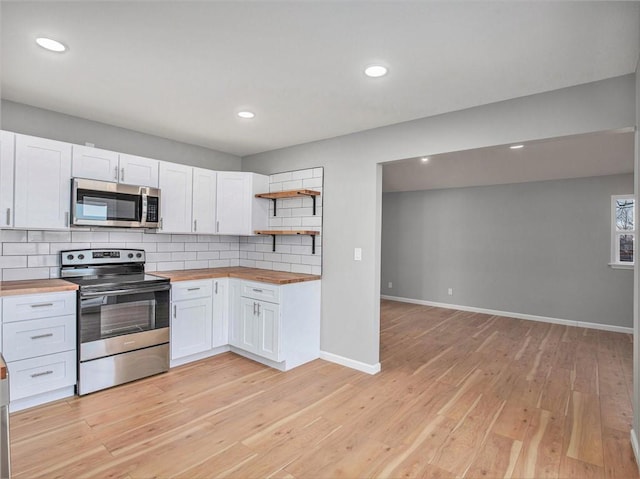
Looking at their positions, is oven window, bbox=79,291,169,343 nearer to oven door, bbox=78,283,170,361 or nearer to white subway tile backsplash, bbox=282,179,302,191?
oven door, bbox=78,283,170,361

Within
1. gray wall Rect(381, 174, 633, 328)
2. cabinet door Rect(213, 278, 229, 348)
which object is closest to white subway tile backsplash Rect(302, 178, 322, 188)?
cabinet door Rect(213, 278, 229, 348)

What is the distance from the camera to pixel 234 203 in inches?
170

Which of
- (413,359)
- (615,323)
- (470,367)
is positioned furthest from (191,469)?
(615,323)

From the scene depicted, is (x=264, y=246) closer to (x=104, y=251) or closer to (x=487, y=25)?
(x=104, y=251)

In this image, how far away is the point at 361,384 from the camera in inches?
130

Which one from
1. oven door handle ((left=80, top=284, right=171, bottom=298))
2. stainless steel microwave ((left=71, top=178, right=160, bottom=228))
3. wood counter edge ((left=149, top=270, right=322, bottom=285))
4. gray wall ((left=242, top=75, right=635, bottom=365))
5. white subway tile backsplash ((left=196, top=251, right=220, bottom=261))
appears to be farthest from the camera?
white subway tile backsplash ((left=196, top=251, right=220, bottom=261))

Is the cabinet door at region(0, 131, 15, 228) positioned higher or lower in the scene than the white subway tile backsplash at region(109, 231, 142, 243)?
higher

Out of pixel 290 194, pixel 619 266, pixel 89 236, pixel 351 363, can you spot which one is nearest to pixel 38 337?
pixel 89 236

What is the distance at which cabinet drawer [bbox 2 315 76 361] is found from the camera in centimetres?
257

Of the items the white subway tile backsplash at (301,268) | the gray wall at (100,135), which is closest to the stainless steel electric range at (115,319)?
the gray wall at (100,135)

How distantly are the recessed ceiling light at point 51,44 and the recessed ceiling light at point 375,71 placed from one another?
189cm

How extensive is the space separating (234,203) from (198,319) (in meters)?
1.44

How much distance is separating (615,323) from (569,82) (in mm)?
4826

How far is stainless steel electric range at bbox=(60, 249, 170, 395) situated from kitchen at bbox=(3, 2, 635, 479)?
11.3 inches
